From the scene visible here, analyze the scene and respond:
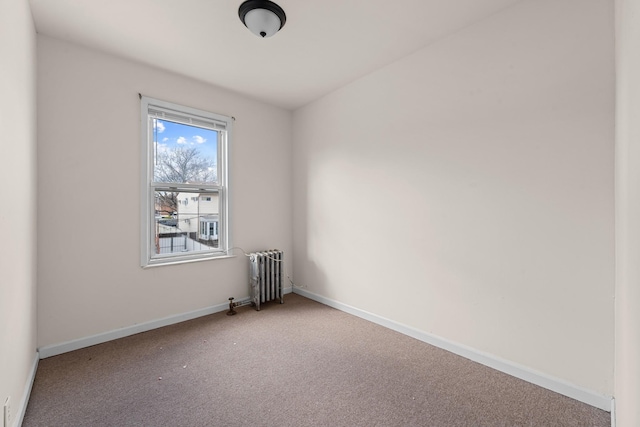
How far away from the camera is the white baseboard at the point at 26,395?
1576mm

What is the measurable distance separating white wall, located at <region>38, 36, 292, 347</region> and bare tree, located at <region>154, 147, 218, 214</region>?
0.25 m

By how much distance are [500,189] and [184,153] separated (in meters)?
3.19

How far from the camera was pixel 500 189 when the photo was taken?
6.87 ft

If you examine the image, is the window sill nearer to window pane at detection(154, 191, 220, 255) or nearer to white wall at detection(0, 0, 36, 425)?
window pane at detection(154, 191, 220, 255)

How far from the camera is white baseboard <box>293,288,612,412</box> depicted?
1.73 m

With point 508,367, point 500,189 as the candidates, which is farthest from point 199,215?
point 508,367

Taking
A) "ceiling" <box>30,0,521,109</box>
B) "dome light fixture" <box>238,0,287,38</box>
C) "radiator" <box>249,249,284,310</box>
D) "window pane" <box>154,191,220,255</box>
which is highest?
"ceiling" <box>30,0,521,109</box>

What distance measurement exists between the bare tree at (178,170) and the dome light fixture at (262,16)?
5.42ft

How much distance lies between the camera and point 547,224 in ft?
6.19

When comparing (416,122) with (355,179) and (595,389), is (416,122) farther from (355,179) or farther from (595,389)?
(595,389)

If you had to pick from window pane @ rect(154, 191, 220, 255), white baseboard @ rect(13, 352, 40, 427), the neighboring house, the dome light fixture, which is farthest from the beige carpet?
the dome light fixture

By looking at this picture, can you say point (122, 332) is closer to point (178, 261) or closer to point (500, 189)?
point (178, 261)

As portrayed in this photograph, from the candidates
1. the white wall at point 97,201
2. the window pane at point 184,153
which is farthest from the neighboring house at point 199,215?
the white wall at point 97,201

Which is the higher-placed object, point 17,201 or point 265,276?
point 17,201
